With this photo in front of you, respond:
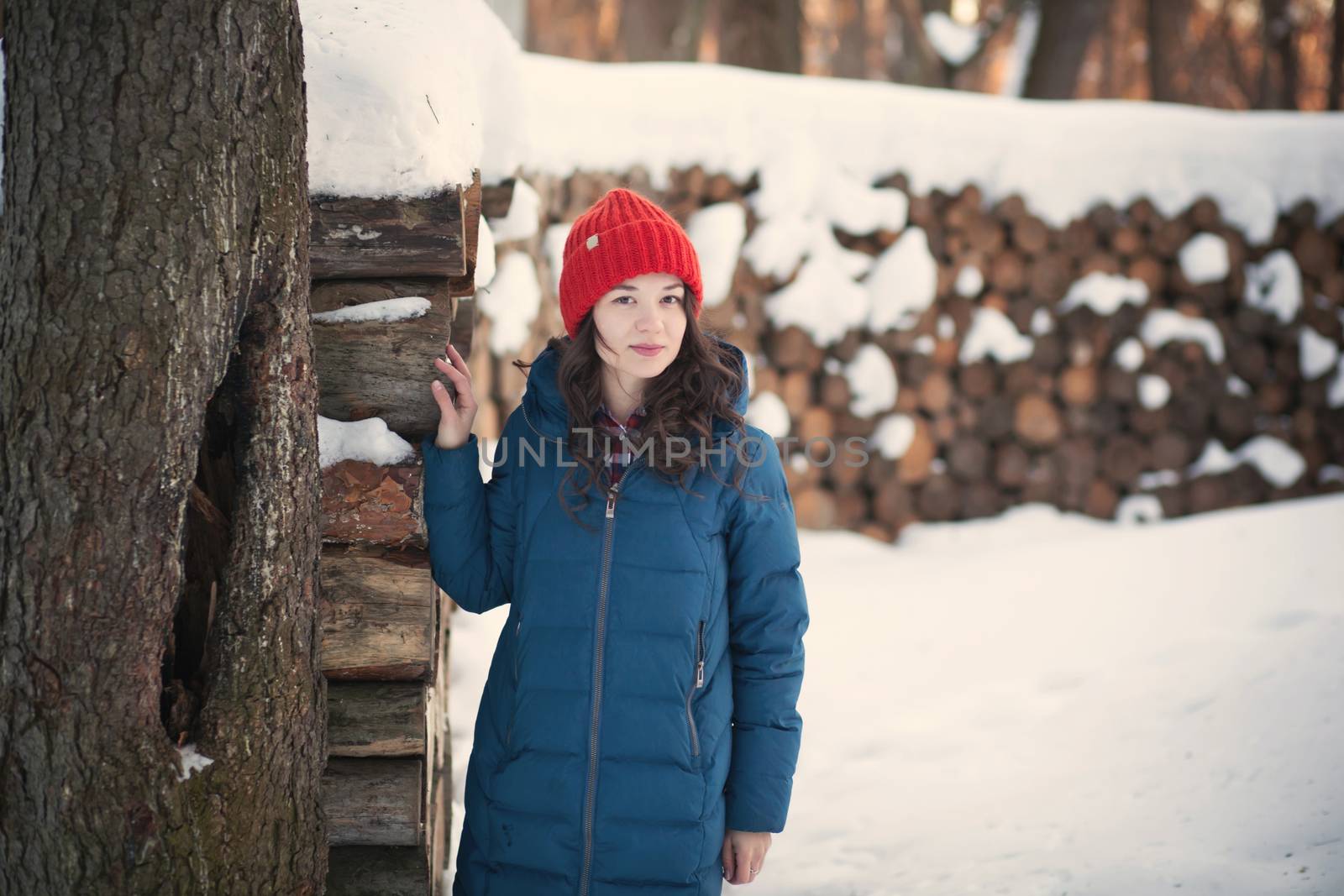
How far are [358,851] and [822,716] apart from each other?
1.77 meters

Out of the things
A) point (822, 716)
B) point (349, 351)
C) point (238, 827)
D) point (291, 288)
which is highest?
point (291, 288)

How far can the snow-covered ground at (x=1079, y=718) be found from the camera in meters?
2.28

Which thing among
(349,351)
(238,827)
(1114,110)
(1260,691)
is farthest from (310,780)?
(1114,110)

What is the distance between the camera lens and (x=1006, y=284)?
530 centimetres

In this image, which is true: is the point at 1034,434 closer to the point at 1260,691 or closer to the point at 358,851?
the point at 1260,691

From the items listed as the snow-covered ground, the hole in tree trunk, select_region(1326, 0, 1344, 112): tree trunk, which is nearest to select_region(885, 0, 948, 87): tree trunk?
select_region(1326, 0, 1344, 112): tree trunk

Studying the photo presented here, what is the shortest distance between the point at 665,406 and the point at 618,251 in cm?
28

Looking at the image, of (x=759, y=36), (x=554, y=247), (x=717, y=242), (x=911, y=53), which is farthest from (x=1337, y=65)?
(x=554, y=247)

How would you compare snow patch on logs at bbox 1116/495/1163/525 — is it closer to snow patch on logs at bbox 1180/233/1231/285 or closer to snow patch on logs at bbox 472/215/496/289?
snow patch on logs at bbox 1180/233/1231/285

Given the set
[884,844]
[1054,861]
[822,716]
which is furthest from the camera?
[822,716]

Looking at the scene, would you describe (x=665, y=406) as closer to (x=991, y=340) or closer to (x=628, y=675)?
(x=628, y=675)

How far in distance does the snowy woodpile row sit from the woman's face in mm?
3039

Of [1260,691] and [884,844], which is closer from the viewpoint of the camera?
[884,844]

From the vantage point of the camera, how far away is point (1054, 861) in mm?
2281
